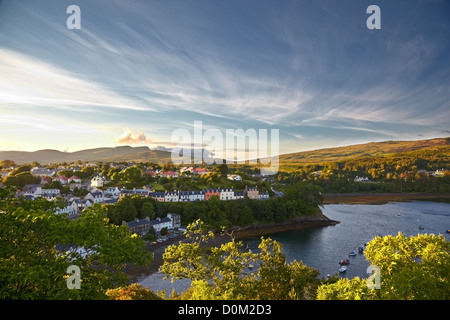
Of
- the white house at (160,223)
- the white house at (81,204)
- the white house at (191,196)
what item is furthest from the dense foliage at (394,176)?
the white house at (81,204)

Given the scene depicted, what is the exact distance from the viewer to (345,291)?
5.36m

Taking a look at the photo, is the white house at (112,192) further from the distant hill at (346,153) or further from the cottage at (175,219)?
the distant hill at (346,153)

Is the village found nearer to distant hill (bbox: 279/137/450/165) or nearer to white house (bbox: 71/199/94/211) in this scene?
white house (bbox: 71/199/94/211)

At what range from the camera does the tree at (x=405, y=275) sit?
5.40 meters

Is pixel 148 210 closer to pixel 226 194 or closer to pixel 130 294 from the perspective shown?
pixel 226 194

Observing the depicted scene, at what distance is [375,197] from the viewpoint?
57906mm

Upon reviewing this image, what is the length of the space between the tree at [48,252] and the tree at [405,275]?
496cm

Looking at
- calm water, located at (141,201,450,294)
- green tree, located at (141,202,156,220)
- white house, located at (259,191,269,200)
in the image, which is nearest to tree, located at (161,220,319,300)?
calm water, located at (141,201,450,294)

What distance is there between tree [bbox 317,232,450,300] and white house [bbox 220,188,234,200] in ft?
104

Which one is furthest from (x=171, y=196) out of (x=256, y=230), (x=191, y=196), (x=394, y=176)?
(x=394, y=176)

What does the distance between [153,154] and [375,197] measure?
87.4 metres
